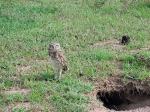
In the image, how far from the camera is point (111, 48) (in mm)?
11523

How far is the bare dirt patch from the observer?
952 centimetres

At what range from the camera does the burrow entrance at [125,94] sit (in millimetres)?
9552

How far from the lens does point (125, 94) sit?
9.68 metres

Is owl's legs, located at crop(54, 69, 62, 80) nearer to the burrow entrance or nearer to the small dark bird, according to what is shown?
the burrow entrance

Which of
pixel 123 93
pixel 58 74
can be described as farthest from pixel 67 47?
pixel 123 93

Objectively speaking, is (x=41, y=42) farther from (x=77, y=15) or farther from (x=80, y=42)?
(x=77, y=15)

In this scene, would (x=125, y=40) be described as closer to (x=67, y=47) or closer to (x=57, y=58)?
(x=67, y=47)

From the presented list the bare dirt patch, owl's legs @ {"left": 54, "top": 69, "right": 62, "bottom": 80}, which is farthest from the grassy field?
the bare dirt patch

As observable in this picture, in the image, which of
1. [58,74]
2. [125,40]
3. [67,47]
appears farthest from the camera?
[125,40]

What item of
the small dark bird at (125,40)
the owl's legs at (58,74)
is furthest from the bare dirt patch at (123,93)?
the small dark bird at (125,40)

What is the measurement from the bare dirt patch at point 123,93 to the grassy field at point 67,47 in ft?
0.62

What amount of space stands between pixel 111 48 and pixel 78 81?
2266mm

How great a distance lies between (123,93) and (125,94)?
0.14ft

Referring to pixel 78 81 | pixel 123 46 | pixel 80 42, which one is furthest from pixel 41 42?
pixel 78 81
